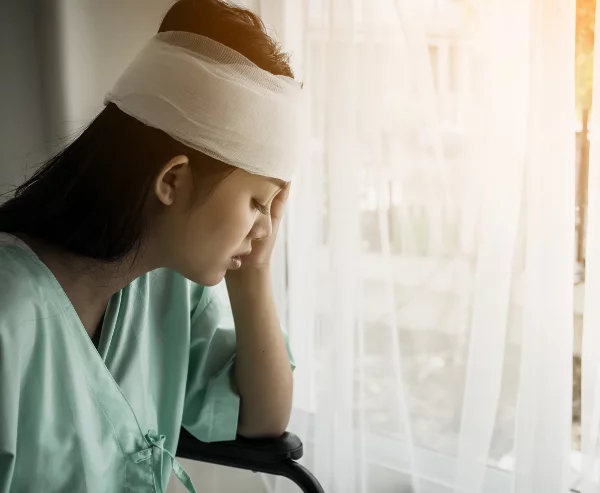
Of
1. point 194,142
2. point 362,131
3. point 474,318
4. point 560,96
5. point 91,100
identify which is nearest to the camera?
point 194,142

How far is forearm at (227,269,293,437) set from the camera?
1.06 meters

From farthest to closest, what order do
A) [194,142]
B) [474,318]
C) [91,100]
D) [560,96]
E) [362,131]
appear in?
1. [91,100]
2. [362,131]
3. [474,318]
4. [560,96]
5. [194,142]

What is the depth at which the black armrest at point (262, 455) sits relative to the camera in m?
0.94

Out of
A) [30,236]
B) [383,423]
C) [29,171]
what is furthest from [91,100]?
[383,423]

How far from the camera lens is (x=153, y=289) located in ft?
3.54

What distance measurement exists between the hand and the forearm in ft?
0.05

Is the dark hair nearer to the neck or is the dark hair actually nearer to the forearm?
the neck

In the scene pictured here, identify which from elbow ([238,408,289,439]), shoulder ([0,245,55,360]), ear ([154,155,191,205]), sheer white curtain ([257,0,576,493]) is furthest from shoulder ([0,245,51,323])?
sheer white curtain ([257,0,576,493])

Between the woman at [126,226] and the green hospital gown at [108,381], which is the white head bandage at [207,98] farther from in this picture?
the green hospital gown at [108,381]

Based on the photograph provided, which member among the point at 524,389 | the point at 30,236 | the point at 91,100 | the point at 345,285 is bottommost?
the point at 524,389

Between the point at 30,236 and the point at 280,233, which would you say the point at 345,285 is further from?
the point at 30,236

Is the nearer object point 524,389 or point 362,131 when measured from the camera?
point 524,389

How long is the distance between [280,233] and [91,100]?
1.60 ft

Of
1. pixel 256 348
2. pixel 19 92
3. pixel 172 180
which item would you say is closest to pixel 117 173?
pixel 172 180
